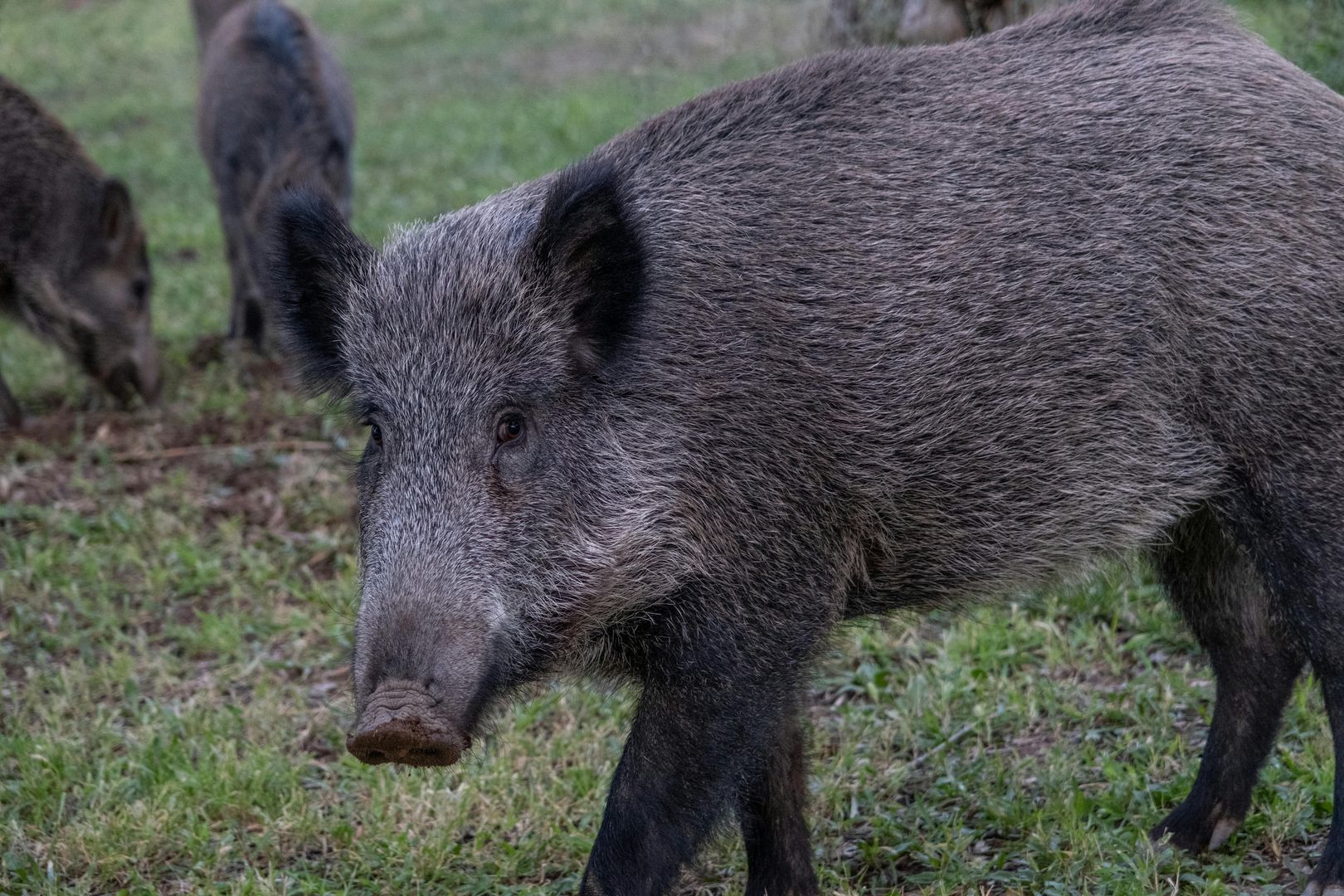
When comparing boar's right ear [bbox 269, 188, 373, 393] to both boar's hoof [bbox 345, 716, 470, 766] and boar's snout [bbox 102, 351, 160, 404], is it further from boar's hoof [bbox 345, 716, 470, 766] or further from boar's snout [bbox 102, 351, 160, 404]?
boar's snout [bbox 102, 351, 160, 404]

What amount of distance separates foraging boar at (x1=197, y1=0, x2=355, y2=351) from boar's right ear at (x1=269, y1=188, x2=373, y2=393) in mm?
4961

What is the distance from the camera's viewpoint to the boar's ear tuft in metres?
3.17

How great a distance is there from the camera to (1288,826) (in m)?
3.71

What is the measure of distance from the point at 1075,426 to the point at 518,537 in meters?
1.28

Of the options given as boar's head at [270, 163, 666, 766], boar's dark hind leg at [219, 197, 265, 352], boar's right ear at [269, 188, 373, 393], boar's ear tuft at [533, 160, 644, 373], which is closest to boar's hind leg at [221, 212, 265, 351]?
boar's dark hind leg at [219, 197, 265, 352]

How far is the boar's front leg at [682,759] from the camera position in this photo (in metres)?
3.15

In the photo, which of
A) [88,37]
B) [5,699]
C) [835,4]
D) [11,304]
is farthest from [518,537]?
[88,37]

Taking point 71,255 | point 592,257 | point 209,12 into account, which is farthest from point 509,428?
point 209,12

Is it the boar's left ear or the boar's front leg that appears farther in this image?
the boar's left ear

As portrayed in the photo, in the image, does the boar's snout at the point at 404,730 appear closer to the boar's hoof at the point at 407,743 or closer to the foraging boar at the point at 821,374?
the boar's hoof at the point at 407,743

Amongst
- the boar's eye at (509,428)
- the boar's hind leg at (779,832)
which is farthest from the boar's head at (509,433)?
the boar's hind leg at (779,832)

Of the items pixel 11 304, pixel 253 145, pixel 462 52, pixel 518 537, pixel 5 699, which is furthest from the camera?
pixel 462 52

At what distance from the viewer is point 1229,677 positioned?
3857 millimetres

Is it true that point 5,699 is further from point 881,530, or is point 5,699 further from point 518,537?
point 881,530
